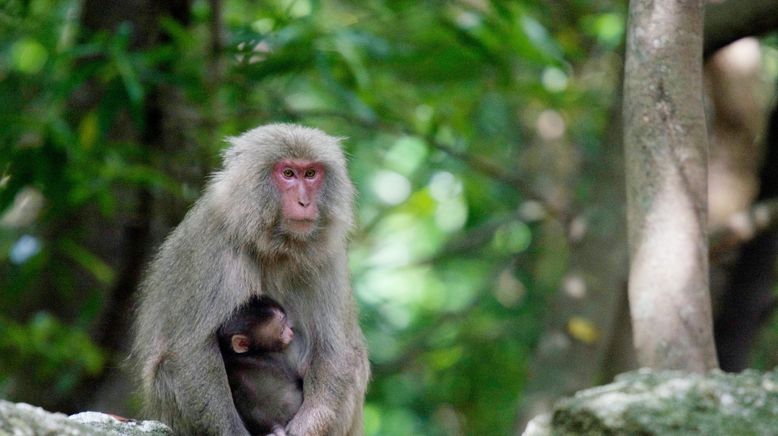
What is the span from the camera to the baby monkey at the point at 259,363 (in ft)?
19.2

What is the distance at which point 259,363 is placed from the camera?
19.5 feet

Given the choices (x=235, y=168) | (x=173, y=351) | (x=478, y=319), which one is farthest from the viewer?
(x=478, y=319)

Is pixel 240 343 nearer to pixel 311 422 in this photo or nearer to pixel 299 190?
pixel 311 422

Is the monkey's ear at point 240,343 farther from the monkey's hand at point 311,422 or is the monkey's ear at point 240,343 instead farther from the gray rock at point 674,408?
the gray rock at point 674,408

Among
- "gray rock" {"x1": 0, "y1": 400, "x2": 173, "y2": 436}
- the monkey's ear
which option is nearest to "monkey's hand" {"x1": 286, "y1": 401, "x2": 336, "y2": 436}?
the monkey's ear

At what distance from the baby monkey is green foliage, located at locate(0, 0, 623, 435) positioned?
1.91 metres

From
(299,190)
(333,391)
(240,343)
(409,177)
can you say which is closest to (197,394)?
(240,343)

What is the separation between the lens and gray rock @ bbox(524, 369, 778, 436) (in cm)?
434

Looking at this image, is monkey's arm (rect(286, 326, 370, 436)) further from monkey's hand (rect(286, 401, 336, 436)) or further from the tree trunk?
the tree trunk

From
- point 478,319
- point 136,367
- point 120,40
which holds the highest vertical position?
point 120,40

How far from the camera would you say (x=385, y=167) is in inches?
482

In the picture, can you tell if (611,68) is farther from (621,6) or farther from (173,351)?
(173,351)

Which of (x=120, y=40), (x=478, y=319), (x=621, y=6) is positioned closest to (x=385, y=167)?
(x=478, y=319)

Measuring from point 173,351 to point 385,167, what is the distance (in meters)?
6.62
